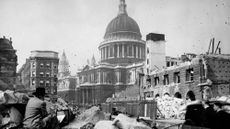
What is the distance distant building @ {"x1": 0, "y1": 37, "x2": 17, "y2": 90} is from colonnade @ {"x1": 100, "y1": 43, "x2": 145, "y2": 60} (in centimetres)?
3915

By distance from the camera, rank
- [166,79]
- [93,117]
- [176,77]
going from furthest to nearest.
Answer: [166,79]
[176,77]
[93,117]

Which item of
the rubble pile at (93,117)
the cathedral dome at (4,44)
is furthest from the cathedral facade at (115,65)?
the rubble pile at (93,117)

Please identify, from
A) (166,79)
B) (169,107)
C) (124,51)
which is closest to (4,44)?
(166,79)

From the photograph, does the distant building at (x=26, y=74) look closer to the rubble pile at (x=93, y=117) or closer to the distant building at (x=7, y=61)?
the distant building at (x=7, y=61)

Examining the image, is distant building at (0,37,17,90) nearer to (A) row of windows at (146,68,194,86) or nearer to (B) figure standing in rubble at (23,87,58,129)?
(A) row of windows at (146,68,194,86)

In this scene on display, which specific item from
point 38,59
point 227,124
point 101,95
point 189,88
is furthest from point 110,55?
point 227,124

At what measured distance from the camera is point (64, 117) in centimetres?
1268

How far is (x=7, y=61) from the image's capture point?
1810 inches

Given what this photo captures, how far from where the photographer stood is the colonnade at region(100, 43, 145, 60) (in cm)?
8162

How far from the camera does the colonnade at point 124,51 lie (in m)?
81.6

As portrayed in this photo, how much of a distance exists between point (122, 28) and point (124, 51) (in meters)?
7.22

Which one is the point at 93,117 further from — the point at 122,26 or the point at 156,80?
the point at 122,26

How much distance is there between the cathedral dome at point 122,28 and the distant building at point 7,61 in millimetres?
41180

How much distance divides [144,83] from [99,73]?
3146cm
